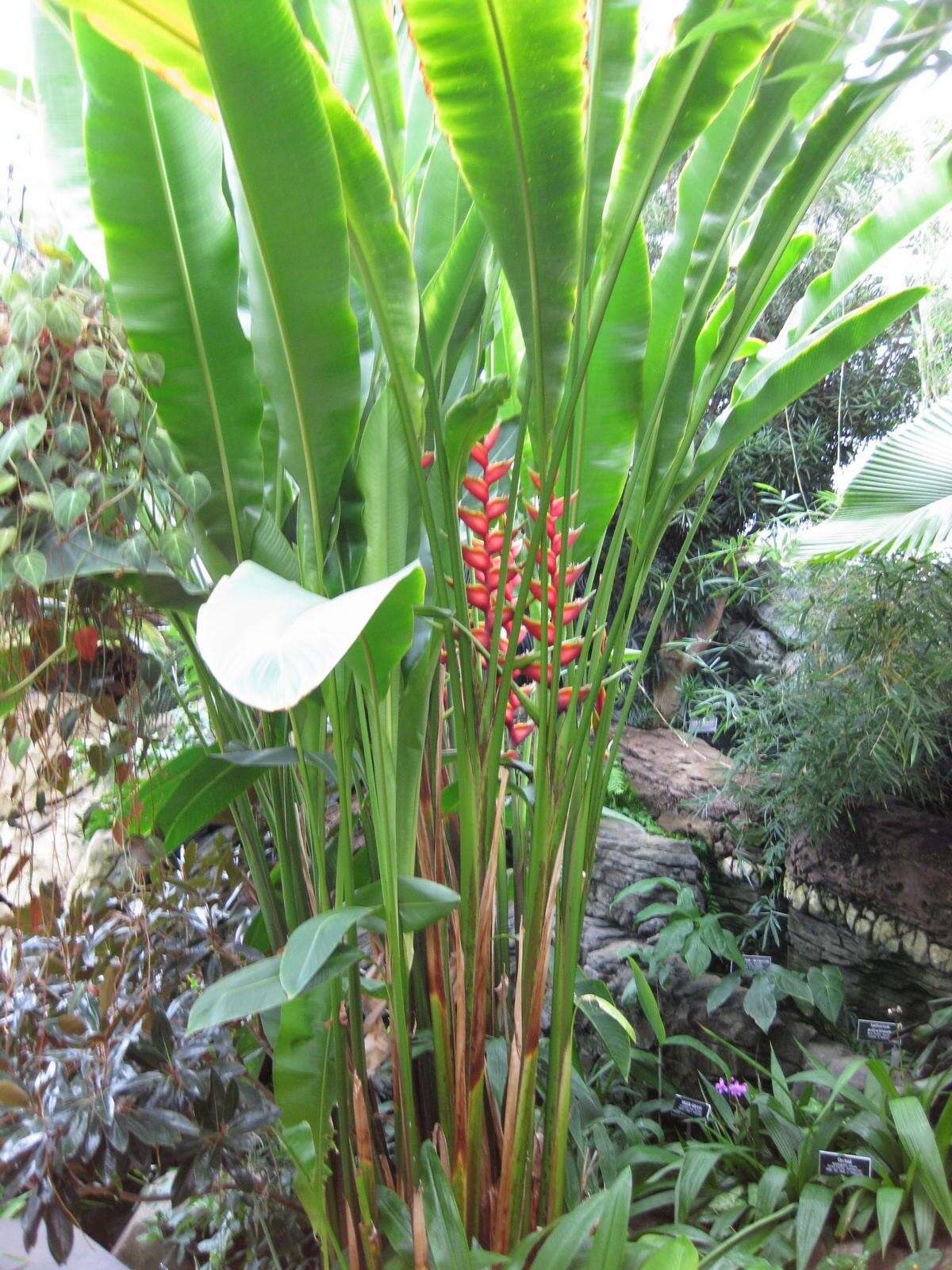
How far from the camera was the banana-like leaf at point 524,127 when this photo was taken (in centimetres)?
77

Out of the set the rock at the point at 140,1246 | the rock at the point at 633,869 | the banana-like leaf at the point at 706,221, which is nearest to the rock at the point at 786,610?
the rock at the point at 633,869

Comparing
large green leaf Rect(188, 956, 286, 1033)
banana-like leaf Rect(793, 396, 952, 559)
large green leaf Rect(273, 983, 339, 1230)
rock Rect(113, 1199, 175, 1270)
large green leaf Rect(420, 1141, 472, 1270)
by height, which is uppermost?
banana-like leaf Rect(793, 396, 952, 559)

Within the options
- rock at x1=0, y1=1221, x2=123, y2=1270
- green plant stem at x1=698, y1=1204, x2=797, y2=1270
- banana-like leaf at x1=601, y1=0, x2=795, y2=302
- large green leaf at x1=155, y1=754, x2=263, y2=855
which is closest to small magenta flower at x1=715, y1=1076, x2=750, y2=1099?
green plant stem at x1=698, y1=1204, x2=797, y2=1270

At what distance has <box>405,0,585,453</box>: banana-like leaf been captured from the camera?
0.77 m

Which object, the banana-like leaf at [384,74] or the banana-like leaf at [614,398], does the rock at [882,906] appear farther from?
the banana-like leaf at [384,74]

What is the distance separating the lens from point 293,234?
80 centimetres

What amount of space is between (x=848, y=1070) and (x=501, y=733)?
1210 millimetres

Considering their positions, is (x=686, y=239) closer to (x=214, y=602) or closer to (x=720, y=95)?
(x=720, y=95)

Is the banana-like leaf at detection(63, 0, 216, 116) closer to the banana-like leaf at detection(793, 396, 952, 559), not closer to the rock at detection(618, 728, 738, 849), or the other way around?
the banana-like leaf at detection(793, 396, 952, 559)

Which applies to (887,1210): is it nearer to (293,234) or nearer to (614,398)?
(614,398)

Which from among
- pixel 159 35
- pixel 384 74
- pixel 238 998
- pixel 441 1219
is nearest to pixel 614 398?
pixel 384 74

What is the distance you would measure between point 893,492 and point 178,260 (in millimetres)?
1336

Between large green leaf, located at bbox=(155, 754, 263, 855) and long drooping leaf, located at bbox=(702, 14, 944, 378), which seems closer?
long drooping leaf, located at bbox=(702, 14, 944, 378)

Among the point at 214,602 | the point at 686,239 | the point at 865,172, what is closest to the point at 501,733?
the point at 214,602
